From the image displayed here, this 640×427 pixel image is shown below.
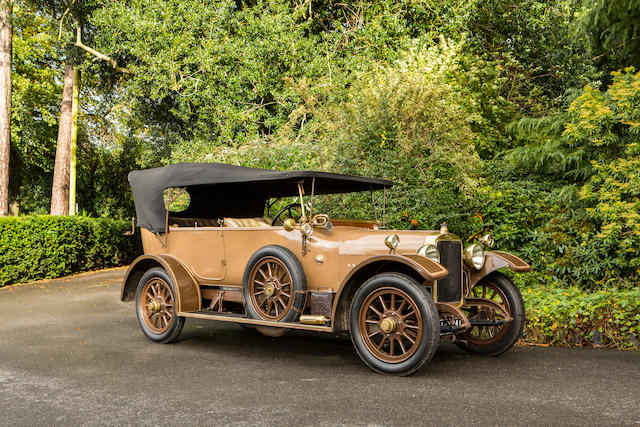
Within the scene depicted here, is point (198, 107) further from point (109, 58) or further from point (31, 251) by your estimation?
point (31, 251)

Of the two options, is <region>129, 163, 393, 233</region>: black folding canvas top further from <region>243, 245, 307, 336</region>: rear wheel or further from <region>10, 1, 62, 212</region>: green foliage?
<region>10, 1, 62, 212</region>: green foliage

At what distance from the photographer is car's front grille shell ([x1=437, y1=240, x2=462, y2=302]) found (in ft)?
17.6

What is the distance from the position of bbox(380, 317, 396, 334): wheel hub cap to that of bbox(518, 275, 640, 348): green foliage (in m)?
2.43

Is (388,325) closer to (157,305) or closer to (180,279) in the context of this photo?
(180,279)

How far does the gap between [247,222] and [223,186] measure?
2.19 feet

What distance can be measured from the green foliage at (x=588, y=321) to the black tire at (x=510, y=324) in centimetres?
98

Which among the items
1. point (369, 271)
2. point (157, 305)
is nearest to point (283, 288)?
point (369, 271)

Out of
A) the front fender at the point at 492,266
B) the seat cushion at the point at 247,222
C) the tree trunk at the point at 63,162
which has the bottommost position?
the front fender at the point at 492,266

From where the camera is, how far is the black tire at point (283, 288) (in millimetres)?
5454

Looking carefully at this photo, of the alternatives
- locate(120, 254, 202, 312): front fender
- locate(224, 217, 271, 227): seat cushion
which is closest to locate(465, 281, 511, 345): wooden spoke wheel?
locate(224, 217, 271, 227): seat cushion

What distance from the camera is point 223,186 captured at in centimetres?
747

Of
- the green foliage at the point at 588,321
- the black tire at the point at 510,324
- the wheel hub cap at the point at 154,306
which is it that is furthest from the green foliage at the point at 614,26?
the wheel hub cap at the point at 154,306

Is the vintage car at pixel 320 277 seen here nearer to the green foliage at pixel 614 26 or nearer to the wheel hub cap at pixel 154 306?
the wheel hub cap at pixel 154 306

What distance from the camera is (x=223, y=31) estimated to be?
16172 mm
